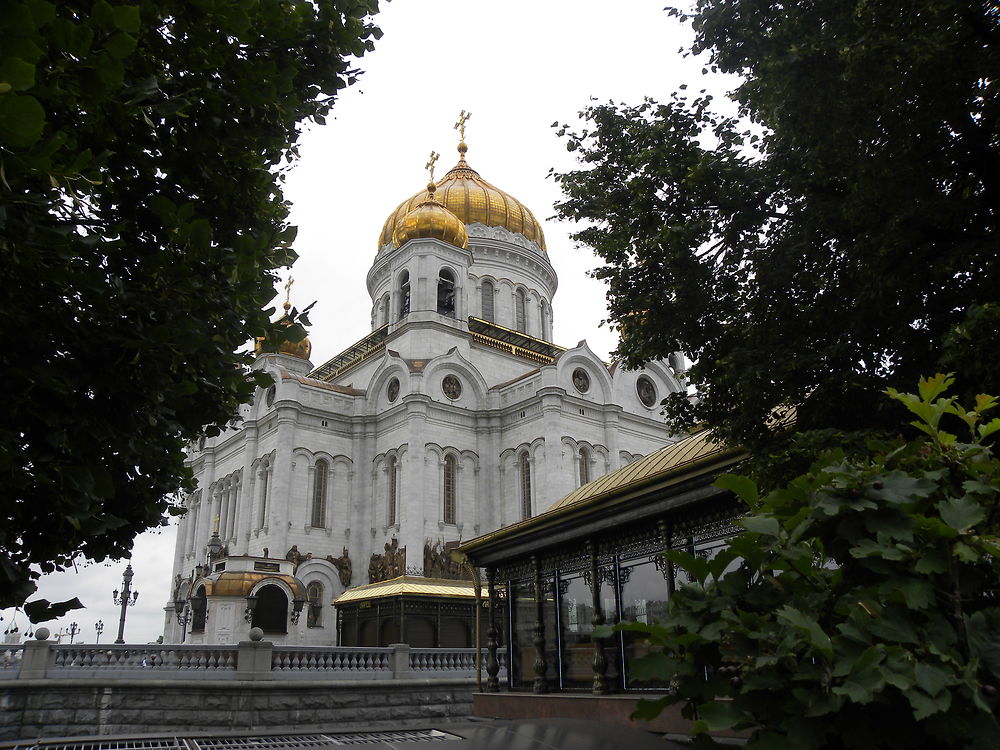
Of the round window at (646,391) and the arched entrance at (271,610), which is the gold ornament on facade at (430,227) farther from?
the arched entrance at (271,610)

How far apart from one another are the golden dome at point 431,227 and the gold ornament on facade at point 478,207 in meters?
3.21

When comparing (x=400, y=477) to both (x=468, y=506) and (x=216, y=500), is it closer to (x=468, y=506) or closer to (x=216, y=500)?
(x=468, y=506)

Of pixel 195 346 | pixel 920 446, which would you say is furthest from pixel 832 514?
pixel 195 346

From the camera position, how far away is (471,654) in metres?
19.2

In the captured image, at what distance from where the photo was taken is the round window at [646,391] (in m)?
36.8

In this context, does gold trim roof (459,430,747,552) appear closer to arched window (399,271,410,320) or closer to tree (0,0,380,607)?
tree (0,0,380,607)

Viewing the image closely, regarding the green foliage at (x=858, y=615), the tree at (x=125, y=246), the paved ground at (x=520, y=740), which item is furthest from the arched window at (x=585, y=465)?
the green foliage at (x=858, y=615)

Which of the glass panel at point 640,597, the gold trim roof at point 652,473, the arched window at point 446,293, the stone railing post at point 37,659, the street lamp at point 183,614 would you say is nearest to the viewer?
the gold trim roof at point 652,473

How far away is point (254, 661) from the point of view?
52.5ft

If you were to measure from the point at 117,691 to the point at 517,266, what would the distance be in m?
A: 30.4

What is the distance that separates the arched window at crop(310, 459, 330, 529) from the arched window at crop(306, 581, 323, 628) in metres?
2.45

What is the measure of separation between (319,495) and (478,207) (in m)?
18.2

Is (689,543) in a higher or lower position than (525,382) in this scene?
lower

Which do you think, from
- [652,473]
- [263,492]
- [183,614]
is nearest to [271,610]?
[263,492]
